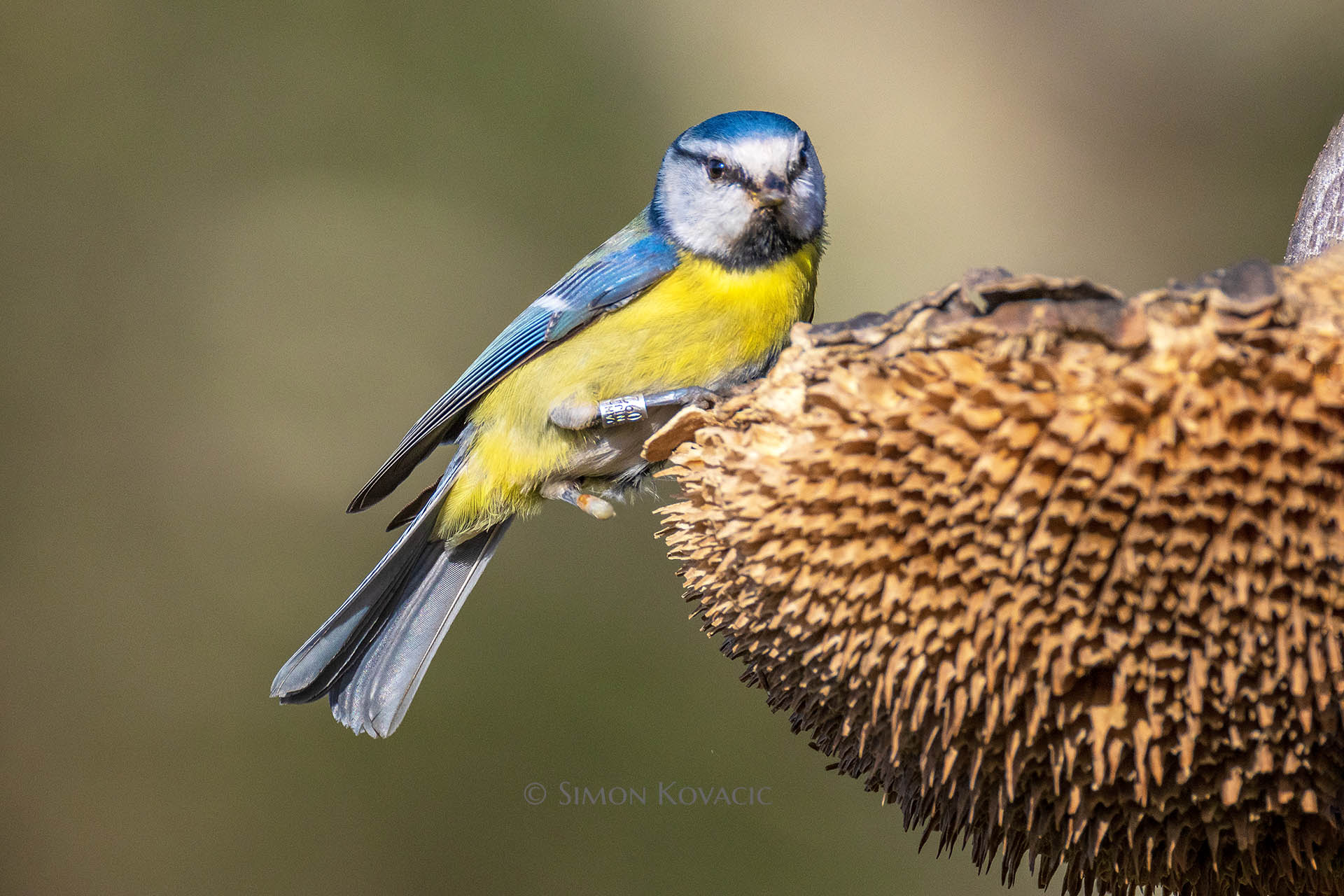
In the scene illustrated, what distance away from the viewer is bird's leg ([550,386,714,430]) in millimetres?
1920

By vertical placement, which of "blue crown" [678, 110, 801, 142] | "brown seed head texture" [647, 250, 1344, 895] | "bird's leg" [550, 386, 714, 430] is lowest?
"brown seed head texture" [647, 250, 1344, 895]

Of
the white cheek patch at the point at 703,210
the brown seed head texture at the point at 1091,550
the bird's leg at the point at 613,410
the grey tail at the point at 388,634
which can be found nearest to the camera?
the brown seed head texture at the point at 1091,550

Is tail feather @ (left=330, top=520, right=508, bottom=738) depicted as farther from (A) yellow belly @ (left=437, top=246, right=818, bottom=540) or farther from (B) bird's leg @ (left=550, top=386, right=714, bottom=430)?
(B) bird's leg @ (left=550, top=386, right=714, bottom=430)

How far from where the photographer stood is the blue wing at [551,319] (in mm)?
2092

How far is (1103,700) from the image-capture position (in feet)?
2.97

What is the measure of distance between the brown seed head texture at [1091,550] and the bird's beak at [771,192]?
96cm

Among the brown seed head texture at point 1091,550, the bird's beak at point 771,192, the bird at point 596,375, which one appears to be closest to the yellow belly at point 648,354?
the bird at point 596,375

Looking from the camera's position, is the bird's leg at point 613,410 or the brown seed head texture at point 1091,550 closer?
the brown seed head texture at point 1091,550

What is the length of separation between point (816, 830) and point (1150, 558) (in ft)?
9.64

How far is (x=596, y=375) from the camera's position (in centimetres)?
203

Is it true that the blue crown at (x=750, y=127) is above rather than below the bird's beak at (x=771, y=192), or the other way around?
above

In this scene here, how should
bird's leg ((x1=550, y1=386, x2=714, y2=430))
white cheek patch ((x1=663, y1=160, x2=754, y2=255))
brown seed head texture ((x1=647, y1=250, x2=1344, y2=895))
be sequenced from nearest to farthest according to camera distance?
brown seed head texture ((x1=647, y1=250, x2=1344, y2=895)), bird's leg ((x1=550, y1=386, x2=714, y2=430)), white cheek patch ((x1=663, y1=160, x2=754, y2=255))

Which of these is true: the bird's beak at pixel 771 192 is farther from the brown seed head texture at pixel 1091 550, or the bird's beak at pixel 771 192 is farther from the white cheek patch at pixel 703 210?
the brown seed head texture at pixel 1091 550

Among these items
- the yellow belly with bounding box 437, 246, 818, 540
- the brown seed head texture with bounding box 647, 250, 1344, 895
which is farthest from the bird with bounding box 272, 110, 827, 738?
the brown seed head texture with bounding box 647, 250, 1344, 895
